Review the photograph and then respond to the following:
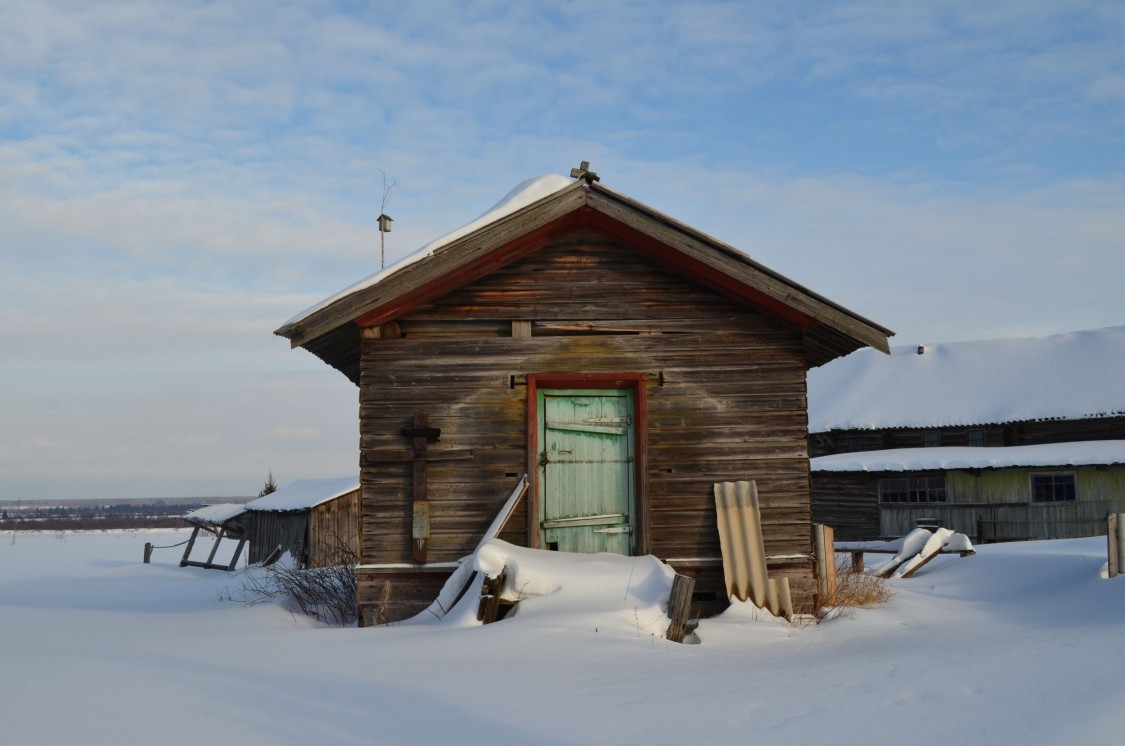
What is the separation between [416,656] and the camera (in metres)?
7.30

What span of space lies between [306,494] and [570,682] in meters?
24.7

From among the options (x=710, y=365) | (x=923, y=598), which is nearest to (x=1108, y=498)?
(x=923, y=598)

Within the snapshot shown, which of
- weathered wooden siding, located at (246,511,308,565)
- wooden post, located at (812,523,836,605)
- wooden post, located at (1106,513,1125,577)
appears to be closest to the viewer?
wooden post, located at (812,523,836,605)

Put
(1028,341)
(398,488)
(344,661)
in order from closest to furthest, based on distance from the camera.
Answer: (344,661) → (398,488) → (1028,341)

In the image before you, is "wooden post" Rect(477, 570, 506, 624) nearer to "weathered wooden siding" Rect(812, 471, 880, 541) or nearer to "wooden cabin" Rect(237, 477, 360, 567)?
"wooden cabin" Rect(237, 477, 360, 567)

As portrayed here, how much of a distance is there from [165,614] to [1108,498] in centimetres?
2513

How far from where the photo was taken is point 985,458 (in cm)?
2684

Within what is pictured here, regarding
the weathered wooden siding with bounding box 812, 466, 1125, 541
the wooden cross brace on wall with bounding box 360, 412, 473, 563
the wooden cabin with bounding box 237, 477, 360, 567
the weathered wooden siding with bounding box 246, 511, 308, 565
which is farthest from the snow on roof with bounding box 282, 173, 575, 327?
the weathered wooden siding with bounding box 812, 466, 1125, 541

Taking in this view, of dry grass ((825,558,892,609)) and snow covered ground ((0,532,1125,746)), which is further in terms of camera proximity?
dry grass ((825,558,892,609))

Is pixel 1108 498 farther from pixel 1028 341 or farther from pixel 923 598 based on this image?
pixel 923 598

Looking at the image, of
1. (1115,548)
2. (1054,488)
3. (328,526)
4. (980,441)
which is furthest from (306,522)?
(1054,488)

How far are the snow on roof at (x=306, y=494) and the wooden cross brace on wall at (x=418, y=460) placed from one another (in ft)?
56.3

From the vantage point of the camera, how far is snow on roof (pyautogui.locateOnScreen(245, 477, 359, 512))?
27.4 m

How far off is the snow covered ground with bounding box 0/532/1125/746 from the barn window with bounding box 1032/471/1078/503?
18.3 metres
